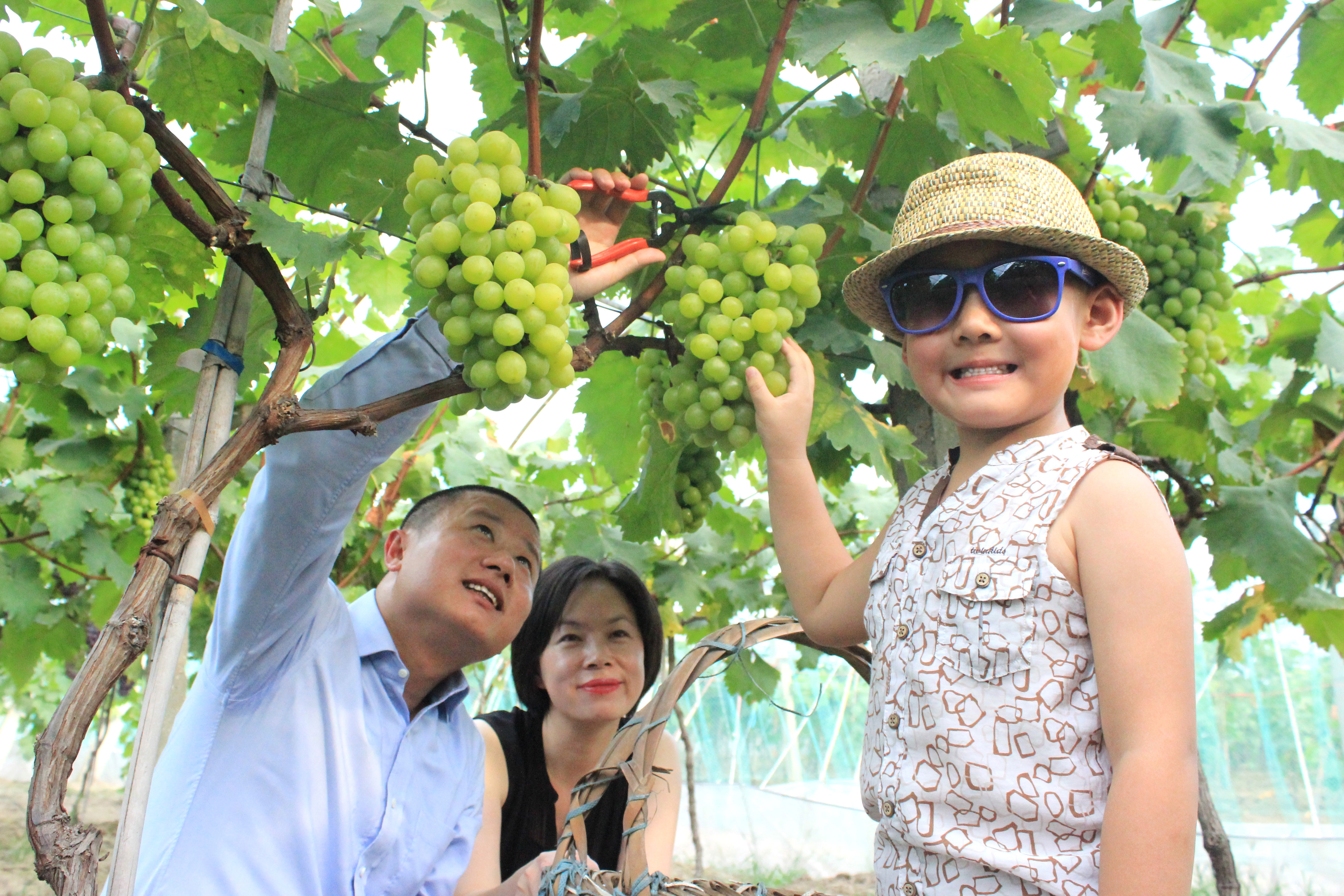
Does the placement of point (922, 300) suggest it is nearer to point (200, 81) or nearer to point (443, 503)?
point (200, 81)

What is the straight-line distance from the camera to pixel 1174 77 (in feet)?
6.04

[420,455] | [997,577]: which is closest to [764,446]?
[997,577]

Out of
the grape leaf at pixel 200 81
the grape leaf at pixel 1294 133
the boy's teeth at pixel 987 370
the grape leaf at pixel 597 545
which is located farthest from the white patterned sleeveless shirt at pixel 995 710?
the grape leaf at pixel 597 545

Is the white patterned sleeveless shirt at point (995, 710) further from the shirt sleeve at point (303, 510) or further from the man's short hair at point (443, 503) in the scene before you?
the man's short hair at point (443, 503)

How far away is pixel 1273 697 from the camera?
8.09 meters

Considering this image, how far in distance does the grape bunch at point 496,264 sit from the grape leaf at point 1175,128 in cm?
113

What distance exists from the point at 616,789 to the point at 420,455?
2.15m

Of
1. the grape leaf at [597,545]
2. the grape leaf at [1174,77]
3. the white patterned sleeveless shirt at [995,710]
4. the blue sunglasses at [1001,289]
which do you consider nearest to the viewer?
the white patterned sleeveless shirt at [995,710]

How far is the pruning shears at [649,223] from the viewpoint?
1348mm

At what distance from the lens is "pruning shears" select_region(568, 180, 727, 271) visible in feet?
4.42

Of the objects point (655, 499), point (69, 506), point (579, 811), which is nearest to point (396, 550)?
point (655, 499)

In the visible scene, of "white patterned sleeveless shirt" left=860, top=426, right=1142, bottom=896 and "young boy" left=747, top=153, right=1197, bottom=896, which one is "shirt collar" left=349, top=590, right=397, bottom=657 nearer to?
"young boy" left=747, top=153, right=1197, bottom=896

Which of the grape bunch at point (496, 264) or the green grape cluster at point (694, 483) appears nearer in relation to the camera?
the grape bunch at point (496, 264)

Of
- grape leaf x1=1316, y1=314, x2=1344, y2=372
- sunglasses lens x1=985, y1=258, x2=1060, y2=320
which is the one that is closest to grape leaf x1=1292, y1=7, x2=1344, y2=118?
grape leaf x1=1316, y1=314, x2=1344, y2=372
